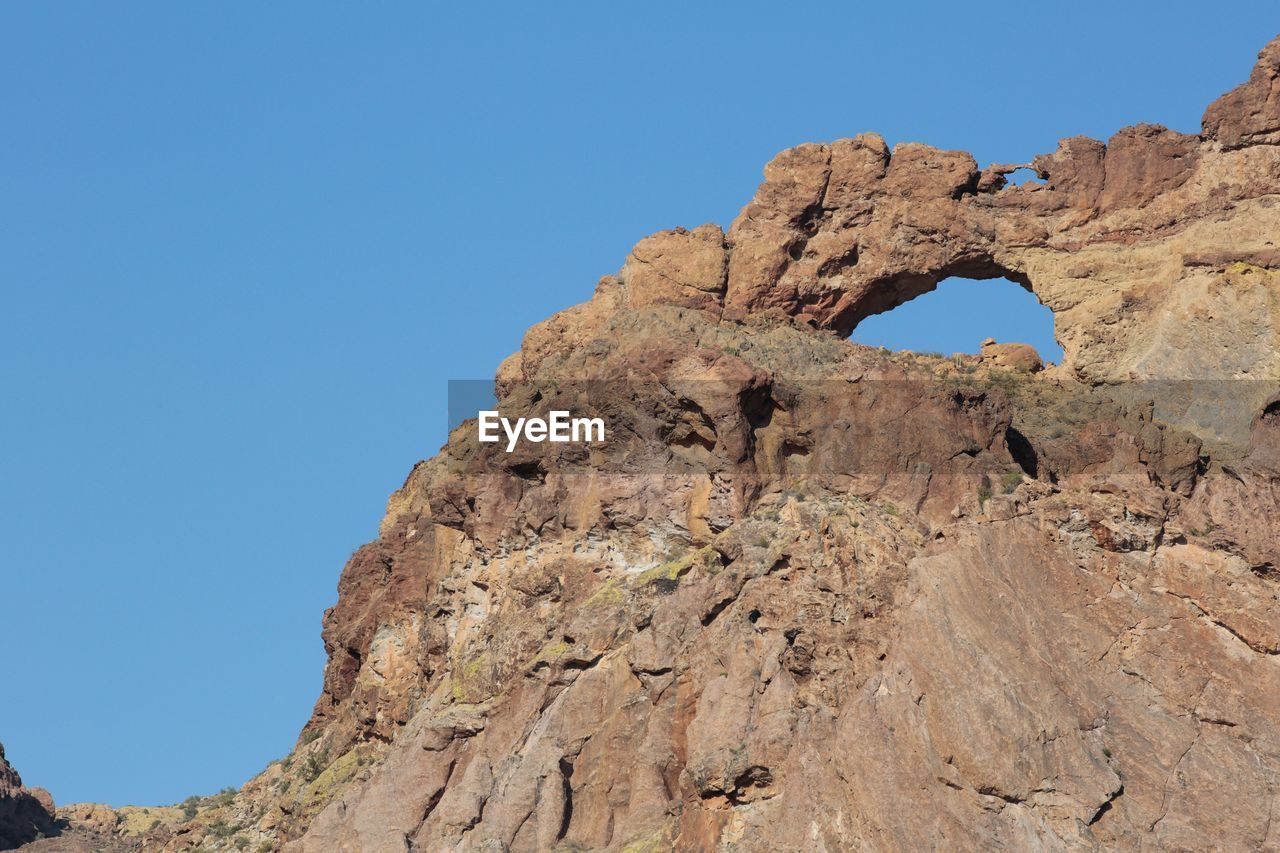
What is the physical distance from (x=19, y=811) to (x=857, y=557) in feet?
150

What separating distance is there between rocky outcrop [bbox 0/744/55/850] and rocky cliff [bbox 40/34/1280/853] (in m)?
15.7

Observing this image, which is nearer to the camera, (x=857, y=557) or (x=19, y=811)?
(x=857, y=557)

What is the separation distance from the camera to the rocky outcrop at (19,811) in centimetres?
10144

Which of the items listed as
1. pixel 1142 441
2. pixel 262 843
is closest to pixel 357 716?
pixel 262 843

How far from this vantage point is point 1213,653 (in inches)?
2650

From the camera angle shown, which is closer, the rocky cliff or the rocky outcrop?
the rocky cliff

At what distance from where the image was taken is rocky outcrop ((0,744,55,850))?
3994 inches

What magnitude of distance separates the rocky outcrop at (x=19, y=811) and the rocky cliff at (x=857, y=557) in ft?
51.5

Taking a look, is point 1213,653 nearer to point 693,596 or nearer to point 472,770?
point 693,596

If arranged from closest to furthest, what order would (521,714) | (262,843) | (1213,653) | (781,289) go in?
(1213,653)
(521,714)
(262,843)
(781,289)

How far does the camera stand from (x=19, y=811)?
10338 centimetres

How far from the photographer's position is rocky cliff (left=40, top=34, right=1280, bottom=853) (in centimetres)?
6494

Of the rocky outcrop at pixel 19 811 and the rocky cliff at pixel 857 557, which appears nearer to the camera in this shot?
the rocky cliff at pixel 857 557

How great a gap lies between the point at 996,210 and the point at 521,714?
77.7ft
